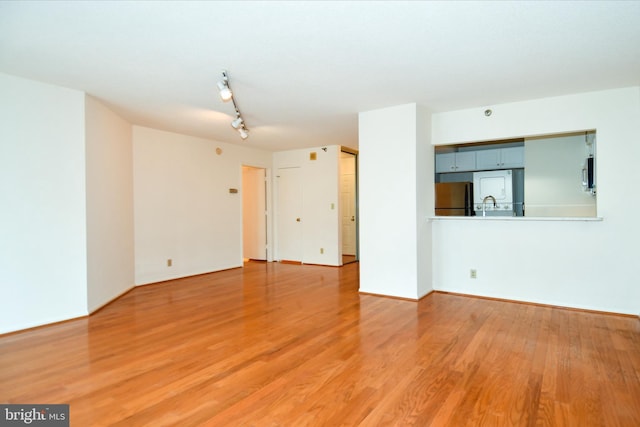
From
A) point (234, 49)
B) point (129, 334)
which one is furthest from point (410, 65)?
point (129, 334)

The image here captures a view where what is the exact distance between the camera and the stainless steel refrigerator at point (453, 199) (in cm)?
534

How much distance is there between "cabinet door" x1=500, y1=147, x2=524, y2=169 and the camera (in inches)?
207

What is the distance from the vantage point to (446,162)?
19.2ft

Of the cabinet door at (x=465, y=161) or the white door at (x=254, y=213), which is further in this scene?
the white door at (x=254, y=213)

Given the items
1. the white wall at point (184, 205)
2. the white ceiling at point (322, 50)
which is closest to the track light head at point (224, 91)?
the white ceiling at point (322, 50)

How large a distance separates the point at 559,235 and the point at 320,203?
427 centimetres

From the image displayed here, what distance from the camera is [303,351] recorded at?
287 cm

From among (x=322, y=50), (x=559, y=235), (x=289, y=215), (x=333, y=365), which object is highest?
(x=322, y=50)

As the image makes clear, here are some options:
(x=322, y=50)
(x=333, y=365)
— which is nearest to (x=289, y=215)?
(x=322, y=50)

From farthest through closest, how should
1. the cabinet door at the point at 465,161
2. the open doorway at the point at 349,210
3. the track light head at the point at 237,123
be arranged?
the open doorway at the point at 349,210, the cabinet door at the point at 465,161, the track light head at the point at 237,123

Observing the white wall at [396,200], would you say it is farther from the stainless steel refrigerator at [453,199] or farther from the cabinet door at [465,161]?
the cabinet door at [465,161]

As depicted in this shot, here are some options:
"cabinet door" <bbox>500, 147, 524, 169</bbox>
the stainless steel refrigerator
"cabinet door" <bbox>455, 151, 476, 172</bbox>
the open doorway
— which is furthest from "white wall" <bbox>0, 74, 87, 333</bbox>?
"cabinet door" <bbox>500, 147, 524, 169</bbox>

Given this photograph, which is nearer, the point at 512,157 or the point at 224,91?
the point at 224,91

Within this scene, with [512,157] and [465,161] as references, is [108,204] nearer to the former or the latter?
[465,161]
